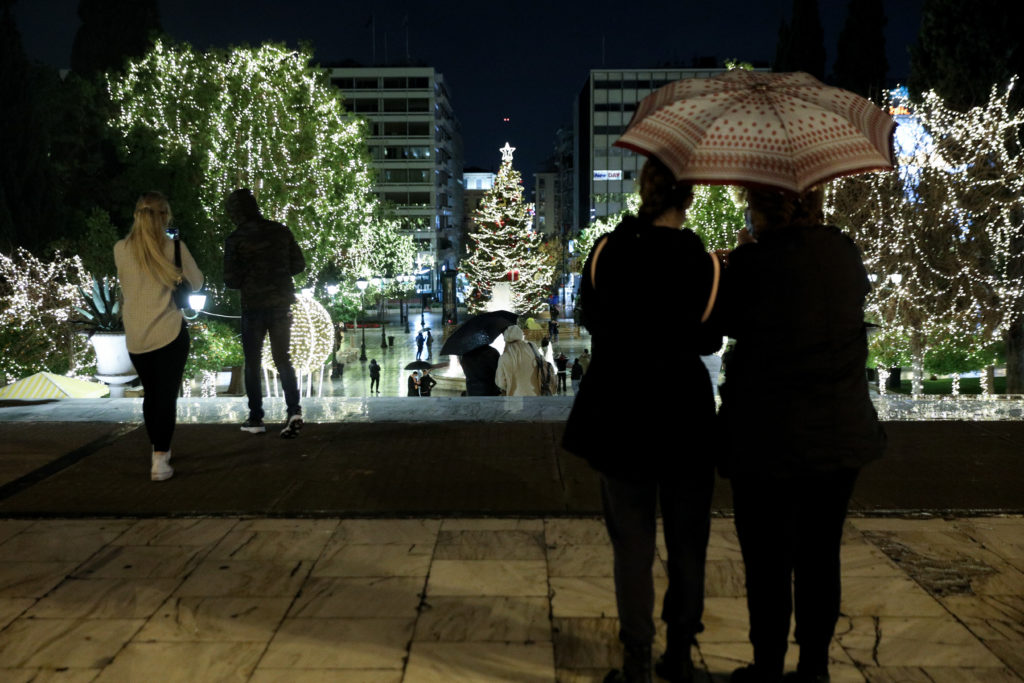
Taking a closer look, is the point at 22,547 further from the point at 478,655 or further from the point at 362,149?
the point at 362,149

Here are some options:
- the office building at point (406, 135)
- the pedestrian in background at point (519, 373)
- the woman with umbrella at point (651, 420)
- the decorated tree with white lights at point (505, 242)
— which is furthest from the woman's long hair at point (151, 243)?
the office building at point (406, 135)

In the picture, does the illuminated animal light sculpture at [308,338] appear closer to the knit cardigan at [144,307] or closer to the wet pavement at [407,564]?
the wet pavement at [407,564]

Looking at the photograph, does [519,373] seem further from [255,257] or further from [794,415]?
[794,415]

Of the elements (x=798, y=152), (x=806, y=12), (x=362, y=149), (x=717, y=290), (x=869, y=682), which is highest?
(x=806, y=12)

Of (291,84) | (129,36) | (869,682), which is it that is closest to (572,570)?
(869,682)

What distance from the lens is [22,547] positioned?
168 inches

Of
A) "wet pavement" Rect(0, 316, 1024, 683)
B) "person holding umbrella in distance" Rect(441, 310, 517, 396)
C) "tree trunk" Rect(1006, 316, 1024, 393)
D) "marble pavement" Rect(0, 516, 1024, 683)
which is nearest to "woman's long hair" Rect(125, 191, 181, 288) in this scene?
"wet pavement" Rect(0, 316, 1024, 683)

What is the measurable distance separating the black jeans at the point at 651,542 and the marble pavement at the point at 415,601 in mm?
272

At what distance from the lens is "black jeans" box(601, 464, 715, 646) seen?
2891 millimetres

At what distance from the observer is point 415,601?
11.9ft

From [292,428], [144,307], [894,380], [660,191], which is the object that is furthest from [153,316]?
[894,380]

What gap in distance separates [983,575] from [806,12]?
34450 mm

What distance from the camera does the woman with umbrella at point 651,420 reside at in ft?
9.09

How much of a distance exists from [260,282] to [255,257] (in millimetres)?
175
